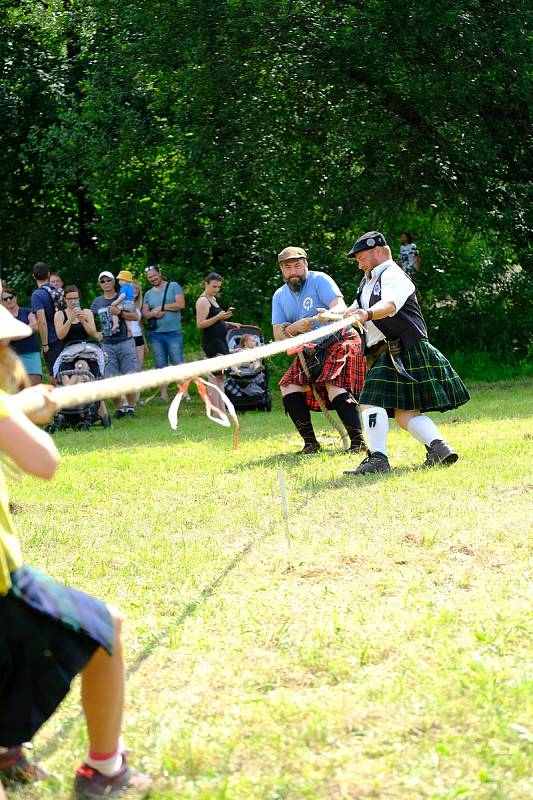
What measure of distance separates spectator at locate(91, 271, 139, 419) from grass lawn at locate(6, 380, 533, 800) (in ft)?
18.3

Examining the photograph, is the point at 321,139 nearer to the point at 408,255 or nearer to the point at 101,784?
the point at 408,255

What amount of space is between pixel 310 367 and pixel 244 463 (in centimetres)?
98

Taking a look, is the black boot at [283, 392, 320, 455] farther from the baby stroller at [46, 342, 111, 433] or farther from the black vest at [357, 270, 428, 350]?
the baby stroller at [46, 342, 111, 433]

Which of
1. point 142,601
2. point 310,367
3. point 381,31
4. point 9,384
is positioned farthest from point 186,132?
point 9,384

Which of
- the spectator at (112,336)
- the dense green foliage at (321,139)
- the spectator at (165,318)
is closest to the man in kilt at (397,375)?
the spectator at (112,336)

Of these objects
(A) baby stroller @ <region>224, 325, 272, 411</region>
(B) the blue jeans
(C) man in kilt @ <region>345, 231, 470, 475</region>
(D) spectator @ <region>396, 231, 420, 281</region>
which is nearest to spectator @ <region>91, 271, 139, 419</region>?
(B) the blue jeans

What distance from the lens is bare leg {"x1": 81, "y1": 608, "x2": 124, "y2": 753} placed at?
9.04 ft

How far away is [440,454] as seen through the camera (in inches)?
306

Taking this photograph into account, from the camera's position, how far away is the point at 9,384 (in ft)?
8.52

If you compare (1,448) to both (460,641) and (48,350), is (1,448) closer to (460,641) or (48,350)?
(460,641)

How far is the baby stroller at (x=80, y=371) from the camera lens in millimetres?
12547

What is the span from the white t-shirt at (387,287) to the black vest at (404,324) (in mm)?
59

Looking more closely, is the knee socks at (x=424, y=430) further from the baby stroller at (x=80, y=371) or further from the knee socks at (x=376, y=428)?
the baby stroller at (x=80, y=371)

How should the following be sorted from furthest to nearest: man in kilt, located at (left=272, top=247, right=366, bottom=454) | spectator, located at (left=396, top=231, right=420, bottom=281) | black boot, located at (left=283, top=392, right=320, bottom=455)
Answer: spectator, located at (left=396, top=231, right=420, bottom=281) < black boot, located at (left=283, top=392, right=320, bottom=455) < man in kilt, located at (left=272, top=247, right=366, bottom=454)
